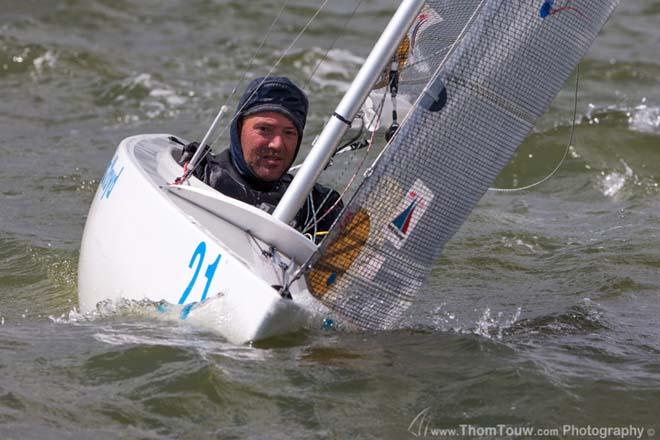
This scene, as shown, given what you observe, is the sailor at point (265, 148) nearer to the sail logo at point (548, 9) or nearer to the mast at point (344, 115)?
the mast at point (344, 115)

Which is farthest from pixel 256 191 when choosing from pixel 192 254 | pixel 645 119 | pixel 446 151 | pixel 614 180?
pixel 645 119

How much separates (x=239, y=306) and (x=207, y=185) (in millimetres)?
964

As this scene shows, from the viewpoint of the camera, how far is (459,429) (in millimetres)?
3578

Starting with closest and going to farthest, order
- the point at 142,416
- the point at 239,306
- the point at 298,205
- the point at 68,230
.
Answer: the point at 142,416 → the point at 239,306 → the point at 298,205 → the point at 68,230

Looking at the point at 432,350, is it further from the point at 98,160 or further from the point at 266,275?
the point at 98,160

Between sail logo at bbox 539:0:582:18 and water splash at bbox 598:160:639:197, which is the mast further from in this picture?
water splash at bbox 598:160:639:197

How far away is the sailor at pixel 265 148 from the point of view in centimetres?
470

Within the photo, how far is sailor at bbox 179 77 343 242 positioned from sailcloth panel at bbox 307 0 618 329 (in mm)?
706

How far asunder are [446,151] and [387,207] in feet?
0.95

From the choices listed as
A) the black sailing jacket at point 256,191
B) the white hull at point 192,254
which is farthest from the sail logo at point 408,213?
the black sailing jacket at point 256,191

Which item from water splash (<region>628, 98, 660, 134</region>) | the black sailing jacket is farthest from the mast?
water splash (<region>628, 98, 660, 134</region>)

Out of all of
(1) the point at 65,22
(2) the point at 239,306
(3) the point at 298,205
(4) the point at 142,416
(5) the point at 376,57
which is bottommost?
(1) the point at 65,22

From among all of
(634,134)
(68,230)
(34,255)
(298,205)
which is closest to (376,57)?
(298,205)

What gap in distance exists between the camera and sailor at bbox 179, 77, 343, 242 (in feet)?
15.4
